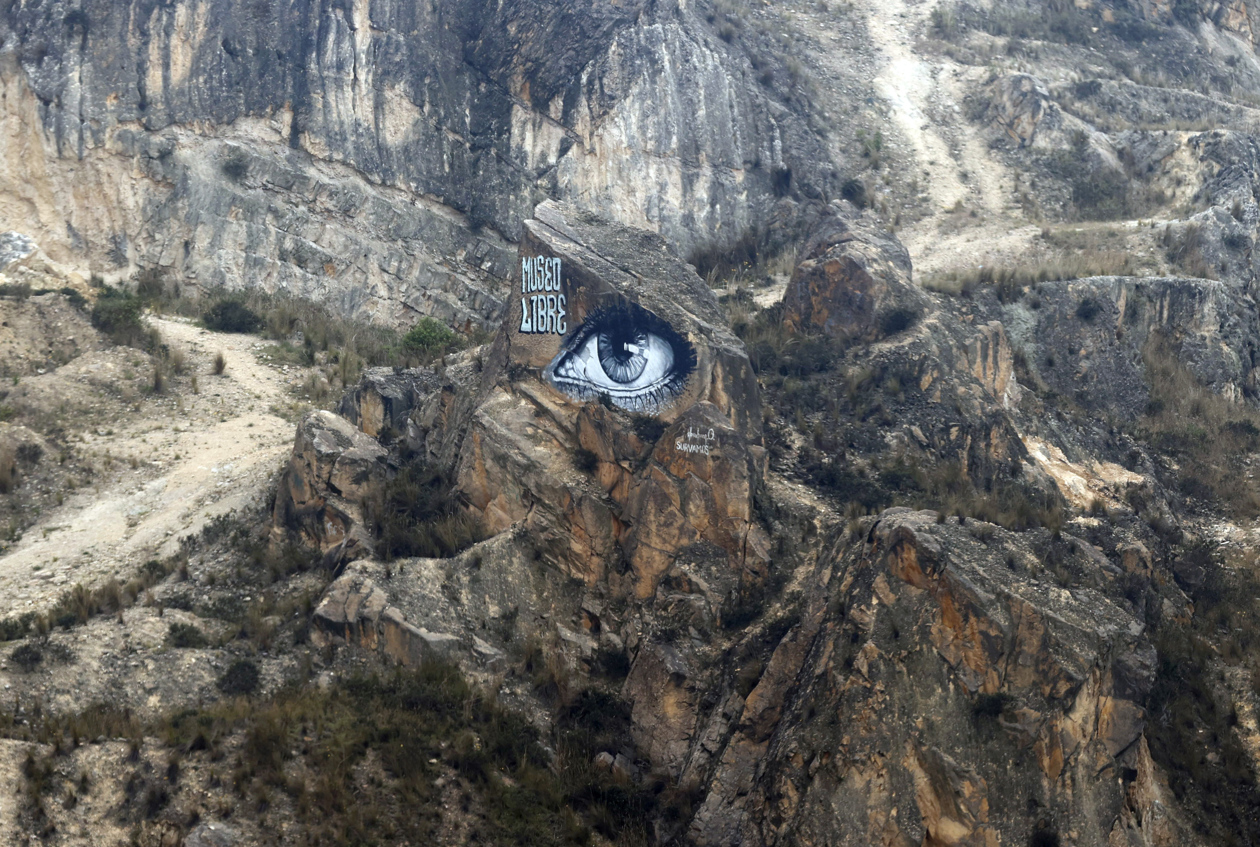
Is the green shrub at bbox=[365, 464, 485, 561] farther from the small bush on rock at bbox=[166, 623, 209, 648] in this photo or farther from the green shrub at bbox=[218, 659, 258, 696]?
the small bush on rock at bbox=[166, 623, 209, 648]

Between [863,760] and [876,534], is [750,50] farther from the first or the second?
[863,760]

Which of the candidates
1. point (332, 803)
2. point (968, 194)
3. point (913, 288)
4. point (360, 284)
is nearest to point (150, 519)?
point (332, 803)

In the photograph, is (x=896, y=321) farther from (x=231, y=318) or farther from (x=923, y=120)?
(x=923, y=120)

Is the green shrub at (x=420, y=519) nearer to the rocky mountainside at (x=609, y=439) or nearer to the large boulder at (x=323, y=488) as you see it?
the rocky mountainside at (x=609, y=439)

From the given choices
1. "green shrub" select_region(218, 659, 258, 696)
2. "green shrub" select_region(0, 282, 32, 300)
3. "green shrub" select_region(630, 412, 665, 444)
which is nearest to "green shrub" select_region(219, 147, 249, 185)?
"green shrub" select_region(0, 282, 32, 300)

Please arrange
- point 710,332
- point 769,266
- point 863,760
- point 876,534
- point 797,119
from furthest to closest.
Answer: point 797,119 < point 769,266 < point 710,332 < point 876,534 < point 863,760

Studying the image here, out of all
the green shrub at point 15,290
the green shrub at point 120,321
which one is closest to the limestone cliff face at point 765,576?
the green shrub at point 120,321
